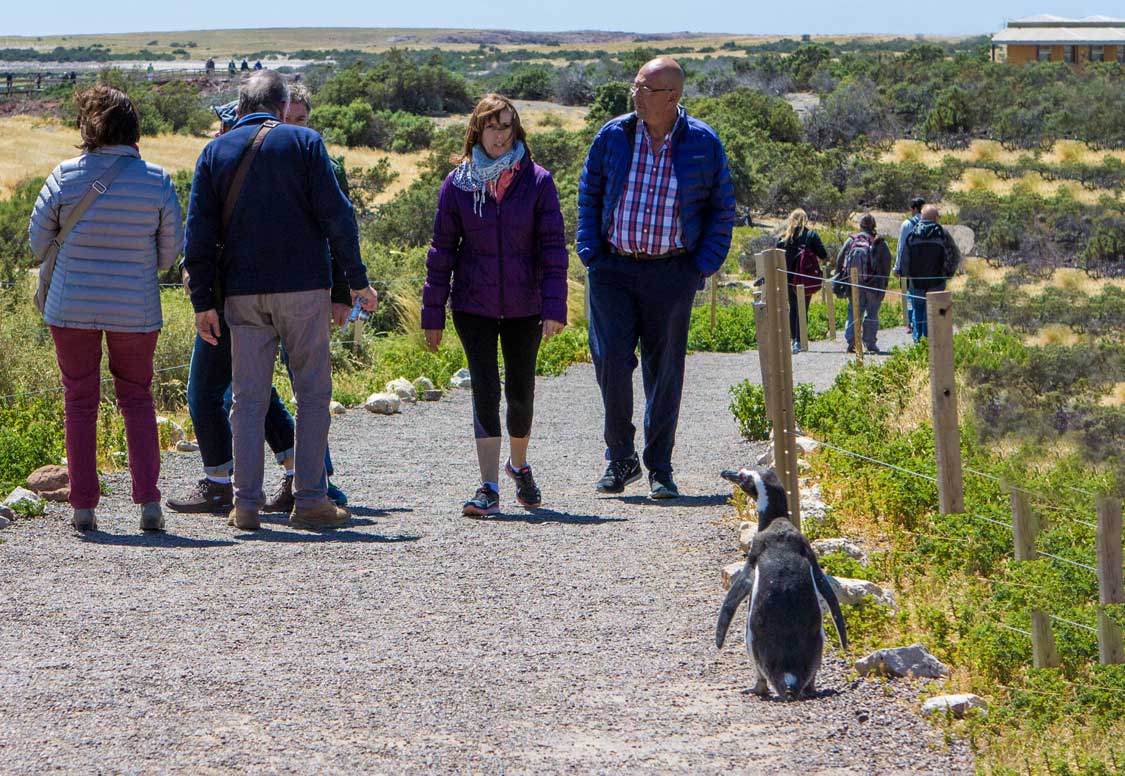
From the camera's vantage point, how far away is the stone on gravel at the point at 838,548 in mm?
5562

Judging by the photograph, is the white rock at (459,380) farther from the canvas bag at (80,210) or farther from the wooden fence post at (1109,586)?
the wooden fence post at (1109,586)

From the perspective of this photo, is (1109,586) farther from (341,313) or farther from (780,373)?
(341,313)

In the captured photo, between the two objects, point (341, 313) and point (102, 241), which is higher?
point (102, 241)

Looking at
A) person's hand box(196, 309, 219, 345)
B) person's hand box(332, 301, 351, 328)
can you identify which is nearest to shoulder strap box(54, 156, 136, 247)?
person's hand box(196, 309, 219, 345)

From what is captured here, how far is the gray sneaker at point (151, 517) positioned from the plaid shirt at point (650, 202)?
239cm

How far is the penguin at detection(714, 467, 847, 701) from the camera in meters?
4.06

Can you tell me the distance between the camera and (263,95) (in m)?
5.85

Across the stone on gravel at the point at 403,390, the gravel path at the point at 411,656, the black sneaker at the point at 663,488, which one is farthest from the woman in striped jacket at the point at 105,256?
the stone on gravel at the point at 403,390

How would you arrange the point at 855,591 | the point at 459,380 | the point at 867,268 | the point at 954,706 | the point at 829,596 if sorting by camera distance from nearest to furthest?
the point at 954,706, the point at 829,596, the point at 855,591, the point at 459,380, the point at 867,268

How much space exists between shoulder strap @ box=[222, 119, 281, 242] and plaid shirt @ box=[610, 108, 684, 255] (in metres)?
1.69

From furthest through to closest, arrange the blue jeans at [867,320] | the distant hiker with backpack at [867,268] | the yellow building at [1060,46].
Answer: the yellow building at [1060,46] → the distant hiker with backpack at [867,268] → the blue jeans at [867,320]

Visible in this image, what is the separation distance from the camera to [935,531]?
238 inches

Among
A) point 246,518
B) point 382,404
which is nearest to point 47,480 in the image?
point 246,518

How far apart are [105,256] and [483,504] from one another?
1.96m
